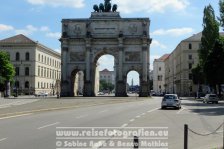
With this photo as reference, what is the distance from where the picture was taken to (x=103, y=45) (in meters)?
97.0

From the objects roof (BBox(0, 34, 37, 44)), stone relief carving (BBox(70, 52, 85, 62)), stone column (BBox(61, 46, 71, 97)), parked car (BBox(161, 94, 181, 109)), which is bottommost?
parked car (BBox(161, 94, 181, 109))

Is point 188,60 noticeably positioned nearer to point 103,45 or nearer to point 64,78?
point 103,45

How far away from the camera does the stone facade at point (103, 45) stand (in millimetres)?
95812

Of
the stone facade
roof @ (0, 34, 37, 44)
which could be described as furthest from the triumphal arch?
roof @ (0, 34, 37, 44)

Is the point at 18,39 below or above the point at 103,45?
above

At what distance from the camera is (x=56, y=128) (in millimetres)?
18781

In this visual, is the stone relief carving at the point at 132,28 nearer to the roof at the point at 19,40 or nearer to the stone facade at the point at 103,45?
the stone facade at the point at 103,45

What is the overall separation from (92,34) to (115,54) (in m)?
6.81

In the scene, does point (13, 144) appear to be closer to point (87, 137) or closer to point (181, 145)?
point (87, 137)

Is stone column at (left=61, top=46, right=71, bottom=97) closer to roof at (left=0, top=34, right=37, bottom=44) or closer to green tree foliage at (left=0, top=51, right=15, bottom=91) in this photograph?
green tree foliage at (left=0, top=51, right=15, bottom=91)

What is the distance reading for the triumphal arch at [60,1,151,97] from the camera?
314ft

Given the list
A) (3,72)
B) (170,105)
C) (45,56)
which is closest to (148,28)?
(3,72)

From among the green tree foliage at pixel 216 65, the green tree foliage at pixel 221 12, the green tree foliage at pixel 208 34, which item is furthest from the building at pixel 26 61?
the green tree foliage at pixel 221 12

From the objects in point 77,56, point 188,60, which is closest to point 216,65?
point 77,56
